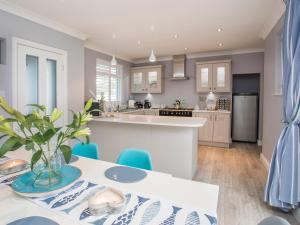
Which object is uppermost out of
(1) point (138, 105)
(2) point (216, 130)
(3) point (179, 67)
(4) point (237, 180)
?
(3) point (179, 67)

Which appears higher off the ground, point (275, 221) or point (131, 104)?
point (131, 104)

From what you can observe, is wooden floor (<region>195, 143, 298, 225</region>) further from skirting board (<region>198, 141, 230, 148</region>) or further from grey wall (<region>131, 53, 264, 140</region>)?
grey wall (<region>131, 53, 264, 140</region>)

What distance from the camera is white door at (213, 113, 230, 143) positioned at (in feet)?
16.8

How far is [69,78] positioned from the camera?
3.77m

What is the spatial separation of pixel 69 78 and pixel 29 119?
2.96 meters

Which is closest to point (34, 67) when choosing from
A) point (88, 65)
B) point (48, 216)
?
point (88, 65)

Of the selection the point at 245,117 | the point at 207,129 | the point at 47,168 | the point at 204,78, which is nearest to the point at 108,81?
the point at 204,78

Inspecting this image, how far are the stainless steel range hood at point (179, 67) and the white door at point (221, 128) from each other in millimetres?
1598

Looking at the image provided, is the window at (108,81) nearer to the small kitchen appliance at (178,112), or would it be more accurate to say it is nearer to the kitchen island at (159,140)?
the small kitchen appliance at (178,112)

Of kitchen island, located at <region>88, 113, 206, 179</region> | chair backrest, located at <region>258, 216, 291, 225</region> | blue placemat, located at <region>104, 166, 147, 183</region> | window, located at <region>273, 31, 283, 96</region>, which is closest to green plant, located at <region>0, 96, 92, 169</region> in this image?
blue placemat, located at <region>104, 166, 147, 183</region>

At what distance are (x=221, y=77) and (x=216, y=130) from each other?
60.0 inches

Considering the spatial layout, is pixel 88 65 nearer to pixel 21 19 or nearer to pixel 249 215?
pixel 21 19

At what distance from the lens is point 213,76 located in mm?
5469

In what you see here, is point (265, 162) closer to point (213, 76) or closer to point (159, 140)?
point (159, 140)
